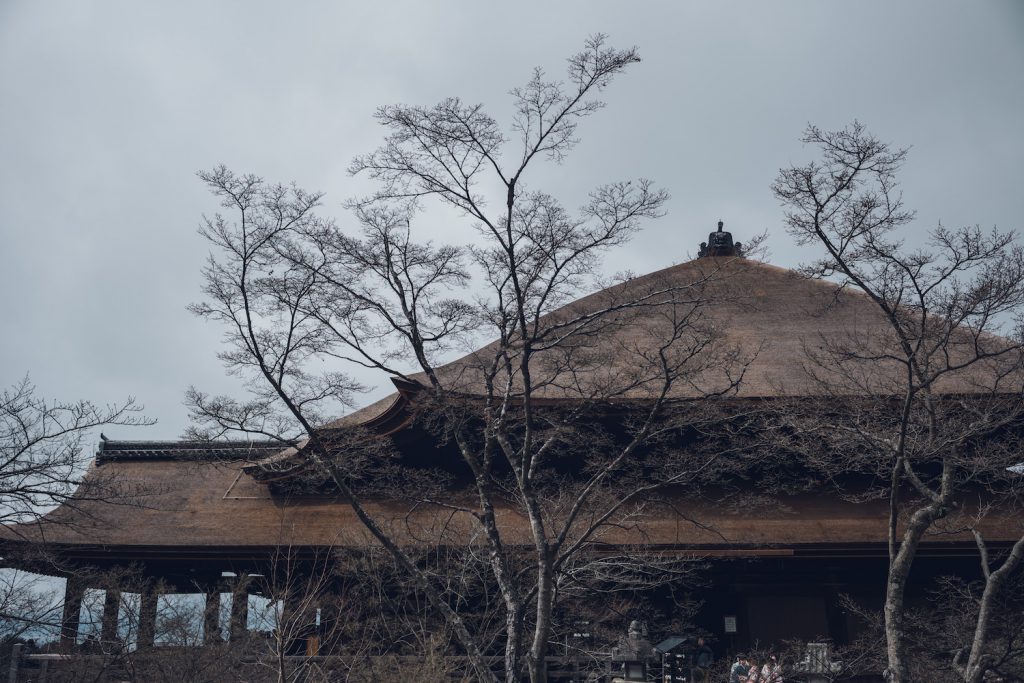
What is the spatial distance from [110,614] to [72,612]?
1.59ft

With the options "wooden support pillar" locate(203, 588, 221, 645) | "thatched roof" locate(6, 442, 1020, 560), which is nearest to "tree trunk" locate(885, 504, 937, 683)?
"thatched roof" locate(6, 442, 1020, 560)

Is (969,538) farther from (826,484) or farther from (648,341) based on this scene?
(648,341)

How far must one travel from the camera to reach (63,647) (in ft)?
38.4

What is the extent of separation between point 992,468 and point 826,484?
3.83m

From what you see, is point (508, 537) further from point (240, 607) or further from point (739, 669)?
point (240, 607)

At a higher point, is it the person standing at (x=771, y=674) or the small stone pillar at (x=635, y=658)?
the small stone pillar at (x=635, y=658)

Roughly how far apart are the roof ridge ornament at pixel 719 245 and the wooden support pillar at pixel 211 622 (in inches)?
559

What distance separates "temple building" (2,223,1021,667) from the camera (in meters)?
12.5

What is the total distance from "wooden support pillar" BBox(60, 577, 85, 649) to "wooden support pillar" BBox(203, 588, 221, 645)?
1.54 metres

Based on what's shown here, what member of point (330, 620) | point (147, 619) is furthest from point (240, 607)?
point (330, 620)

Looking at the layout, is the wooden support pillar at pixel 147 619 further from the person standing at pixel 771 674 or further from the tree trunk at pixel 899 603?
the tree trunk at pixel 899 603

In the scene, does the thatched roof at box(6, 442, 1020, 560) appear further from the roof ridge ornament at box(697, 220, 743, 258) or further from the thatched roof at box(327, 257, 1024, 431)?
the roof ridge ornament at box(697, 220, 743, 258)

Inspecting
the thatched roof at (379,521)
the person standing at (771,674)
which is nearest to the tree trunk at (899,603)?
the person standing at (771,674)

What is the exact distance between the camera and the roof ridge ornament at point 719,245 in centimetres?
2236
